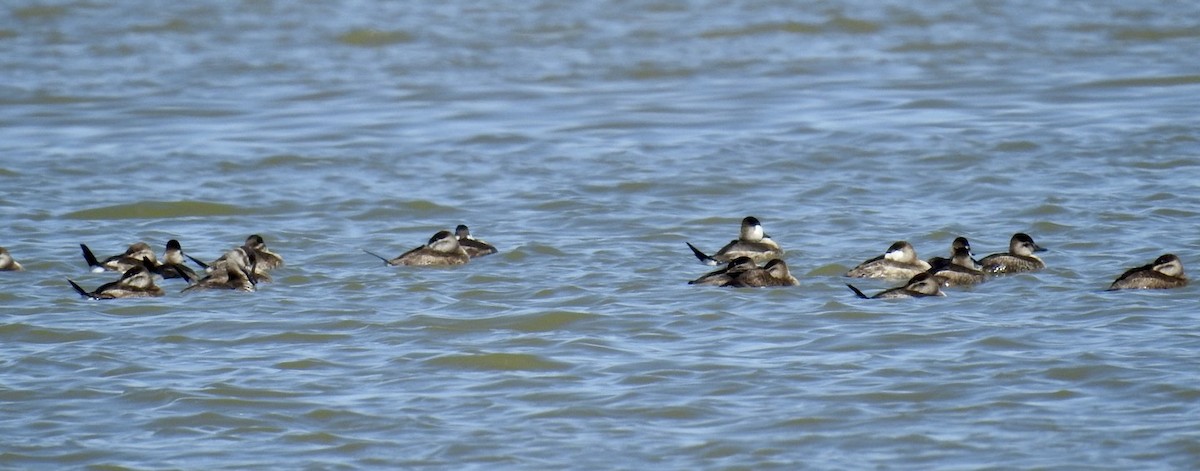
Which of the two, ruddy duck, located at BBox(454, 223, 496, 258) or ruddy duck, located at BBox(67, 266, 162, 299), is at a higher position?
ruddy duck, located at BBox(67, 266, 162, 299)

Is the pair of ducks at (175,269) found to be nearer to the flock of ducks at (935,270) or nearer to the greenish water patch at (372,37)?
the flock of ducks at (935,270)

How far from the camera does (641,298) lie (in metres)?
9.91

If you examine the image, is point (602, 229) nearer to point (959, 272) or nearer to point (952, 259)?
point (952, 259)

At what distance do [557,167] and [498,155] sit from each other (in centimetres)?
93

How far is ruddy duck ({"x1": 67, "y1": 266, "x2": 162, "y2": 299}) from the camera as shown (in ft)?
32.7

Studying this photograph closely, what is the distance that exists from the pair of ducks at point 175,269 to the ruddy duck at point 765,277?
9.55 ft

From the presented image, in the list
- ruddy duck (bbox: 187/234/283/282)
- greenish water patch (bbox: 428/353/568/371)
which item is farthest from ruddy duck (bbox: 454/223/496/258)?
greenish water patch (bbox: 428/353/568/371)

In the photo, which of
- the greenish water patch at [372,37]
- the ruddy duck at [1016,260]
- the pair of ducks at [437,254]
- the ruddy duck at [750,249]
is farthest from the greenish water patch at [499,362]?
the greenish water patch at [372,37]

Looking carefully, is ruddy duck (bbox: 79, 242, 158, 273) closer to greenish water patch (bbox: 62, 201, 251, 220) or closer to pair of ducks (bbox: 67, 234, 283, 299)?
pair of ducks (bbox: 67, 234, 283, 299)

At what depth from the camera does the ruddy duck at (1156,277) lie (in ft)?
31.0

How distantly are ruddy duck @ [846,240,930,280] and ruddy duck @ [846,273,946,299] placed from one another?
A: 0.41 metres

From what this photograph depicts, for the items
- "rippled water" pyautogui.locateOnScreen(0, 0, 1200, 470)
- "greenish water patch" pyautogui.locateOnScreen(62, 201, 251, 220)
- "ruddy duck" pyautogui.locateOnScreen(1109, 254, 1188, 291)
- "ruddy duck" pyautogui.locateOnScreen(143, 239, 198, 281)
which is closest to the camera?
"rippled water" pyautogui.locateOnScreen(0, 0, 1200, 470)

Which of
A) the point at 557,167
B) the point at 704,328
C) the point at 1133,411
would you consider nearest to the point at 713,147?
the point at 557,167

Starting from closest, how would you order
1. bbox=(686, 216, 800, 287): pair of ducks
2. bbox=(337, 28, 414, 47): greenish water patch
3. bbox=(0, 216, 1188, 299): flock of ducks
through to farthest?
bbox=(0, 216, 1188, 299): flock of ducks
bbox=(686, 216, 800, 287): pair of ducks
bbox=(337, 28, 414, 47): greenish water patch
